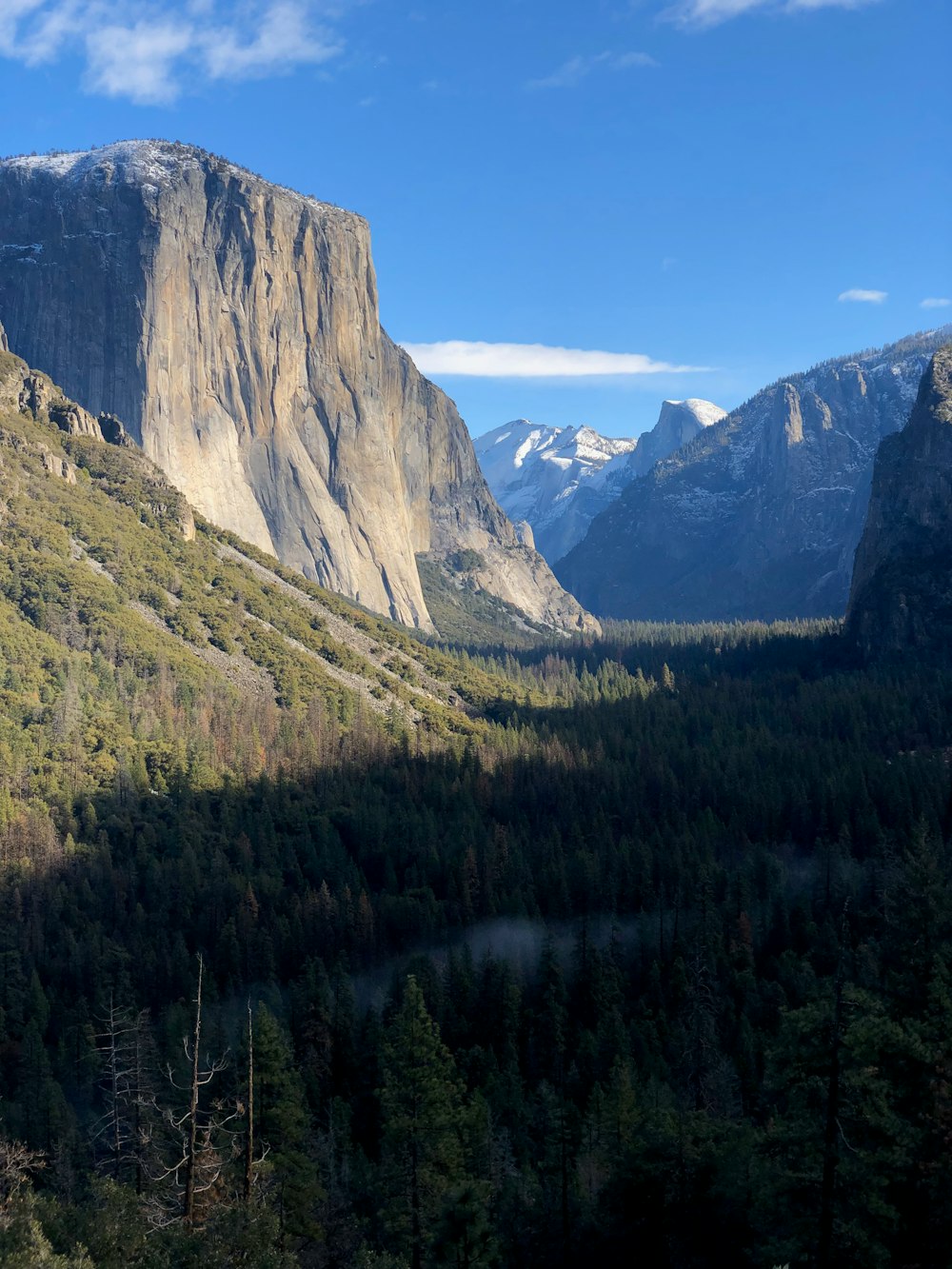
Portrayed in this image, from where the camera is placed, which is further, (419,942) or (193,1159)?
(419,942)

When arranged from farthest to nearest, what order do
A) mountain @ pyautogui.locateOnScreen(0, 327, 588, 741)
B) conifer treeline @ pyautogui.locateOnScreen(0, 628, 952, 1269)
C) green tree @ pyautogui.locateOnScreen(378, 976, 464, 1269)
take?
mountain @ pyautogui.locateOnScreen(0, 327, 588, 741), green tree @ pyautogui.locateOnScreen(378, 976, 464, 1269), conifer treeline @ pyautogui.locateOnScreen(0, 628, 952, 1269)

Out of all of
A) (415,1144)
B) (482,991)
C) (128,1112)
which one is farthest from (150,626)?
(415,1144)

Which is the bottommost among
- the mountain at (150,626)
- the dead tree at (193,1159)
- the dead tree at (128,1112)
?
the dead tree at (128,1112)

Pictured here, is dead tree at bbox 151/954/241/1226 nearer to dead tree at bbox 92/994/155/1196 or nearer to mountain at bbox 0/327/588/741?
dead tree at bbox 92/994/155/1196

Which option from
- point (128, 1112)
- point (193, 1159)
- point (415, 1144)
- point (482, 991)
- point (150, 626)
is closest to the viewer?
point (193, 1159)

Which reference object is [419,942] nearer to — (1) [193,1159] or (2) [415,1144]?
(2) [415,1144]

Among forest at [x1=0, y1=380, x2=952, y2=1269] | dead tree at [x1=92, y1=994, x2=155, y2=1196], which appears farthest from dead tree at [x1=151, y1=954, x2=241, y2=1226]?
dead tree at [x1=92, y1=994, x2=155, y2=1196]

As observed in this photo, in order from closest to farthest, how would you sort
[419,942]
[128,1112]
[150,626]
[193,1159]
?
[193,1159]
[128,1112]
[419,942]
[150,626]

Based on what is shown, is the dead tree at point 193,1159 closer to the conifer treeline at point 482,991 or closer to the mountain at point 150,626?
the conifer treeline at point 482,991

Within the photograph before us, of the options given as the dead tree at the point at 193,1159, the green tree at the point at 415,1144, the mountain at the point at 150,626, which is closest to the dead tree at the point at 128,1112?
the dead tree at the point at 193,1159
